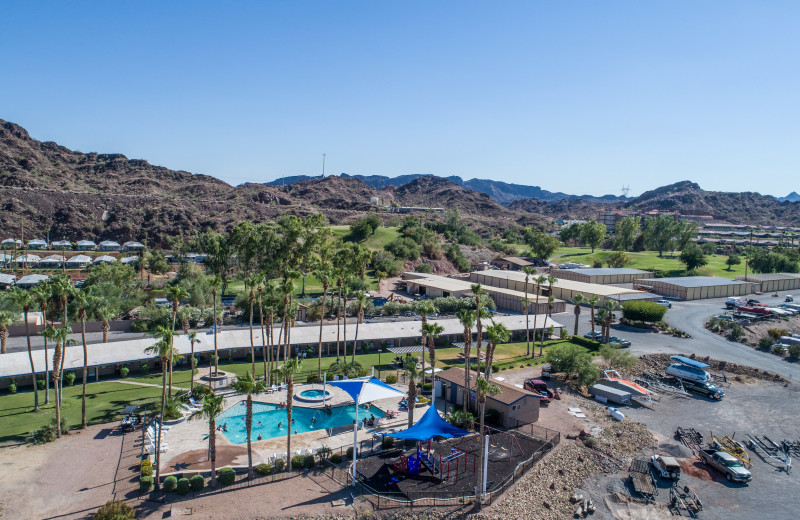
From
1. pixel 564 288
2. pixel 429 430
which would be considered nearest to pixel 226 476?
pixel 429 430

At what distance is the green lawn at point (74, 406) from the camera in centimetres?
3234

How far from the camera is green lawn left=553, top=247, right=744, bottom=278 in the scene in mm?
114188

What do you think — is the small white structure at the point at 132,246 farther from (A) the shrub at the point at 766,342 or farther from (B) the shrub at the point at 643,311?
(A) the shrub at the point at 766,342

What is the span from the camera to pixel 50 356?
131 ft

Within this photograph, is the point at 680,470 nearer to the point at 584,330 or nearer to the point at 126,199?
the point at 584,330

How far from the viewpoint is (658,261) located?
423 feet

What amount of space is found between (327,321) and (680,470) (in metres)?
42.1

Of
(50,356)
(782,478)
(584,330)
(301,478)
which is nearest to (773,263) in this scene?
(584,330)

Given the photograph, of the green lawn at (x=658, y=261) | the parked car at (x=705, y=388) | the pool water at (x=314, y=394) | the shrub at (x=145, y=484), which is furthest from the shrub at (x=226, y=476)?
the green lawn at (x=658, y=261)

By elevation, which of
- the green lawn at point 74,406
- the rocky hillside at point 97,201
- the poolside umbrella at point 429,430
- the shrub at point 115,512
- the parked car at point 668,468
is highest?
the rocky hillside at point 97,201

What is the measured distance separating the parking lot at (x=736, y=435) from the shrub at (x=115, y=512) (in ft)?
73.1

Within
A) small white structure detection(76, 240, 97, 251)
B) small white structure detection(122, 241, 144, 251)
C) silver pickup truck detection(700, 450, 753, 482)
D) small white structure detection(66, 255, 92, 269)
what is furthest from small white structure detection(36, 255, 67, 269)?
silver pickup truck detection(700, 450, 753, 482)

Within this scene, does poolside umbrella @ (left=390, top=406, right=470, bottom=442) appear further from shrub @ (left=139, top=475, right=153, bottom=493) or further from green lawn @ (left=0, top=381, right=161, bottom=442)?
green lawn @ (left=0, top=381, right=161, bottom=442)

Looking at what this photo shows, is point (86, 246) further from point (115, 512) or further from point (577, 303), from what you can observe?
point (115, 512)
